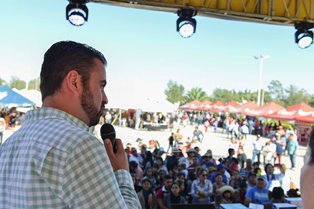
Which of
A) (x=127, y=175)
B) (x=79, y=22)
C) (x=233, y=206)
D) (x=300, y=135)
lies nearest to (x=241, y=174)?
(x=233, y=206)

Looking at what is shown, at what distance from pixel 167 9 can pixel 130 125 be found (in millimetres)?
23694

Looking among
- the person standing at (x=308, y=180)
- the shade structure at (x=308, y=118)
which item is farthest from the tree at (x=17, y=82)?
the person standing at (x=308, y=180)

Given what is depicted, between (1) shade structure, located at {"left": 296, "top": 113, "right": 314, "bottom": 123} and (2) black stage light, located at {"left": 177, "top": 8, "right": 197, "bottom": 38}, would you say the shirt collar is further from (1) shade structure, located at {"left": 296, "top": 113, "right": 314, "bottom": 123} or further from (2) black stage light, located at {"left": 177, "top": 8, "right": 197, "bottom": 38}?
(1) shade structure, located at {"left": 296, "top": 113, "right": 314, "bottom": 123}

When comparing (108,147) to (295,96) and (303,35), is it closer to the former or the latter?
(303,35)

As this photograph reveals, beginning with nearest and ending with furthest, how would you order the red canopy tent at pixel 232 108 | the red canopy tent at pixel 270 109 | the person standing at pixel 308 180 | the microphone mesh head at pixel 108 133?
the person standing at pixel 308 180 → the microphone mesh head at pixel 108 133 → the red canopy tent at pixel 270 109 → the red canopy tent at pixel 232 108

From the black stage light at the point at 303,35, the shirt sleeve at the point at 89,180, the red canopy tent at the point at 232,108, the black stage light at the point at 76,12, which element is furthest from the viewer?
the red canopy tent at the point at 232,108

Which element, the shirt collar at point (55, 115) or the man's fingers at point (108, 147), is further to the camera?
the man's fingers at point (108, 147)

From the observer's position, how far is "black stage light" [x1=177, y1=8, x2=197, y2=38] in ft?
18.2

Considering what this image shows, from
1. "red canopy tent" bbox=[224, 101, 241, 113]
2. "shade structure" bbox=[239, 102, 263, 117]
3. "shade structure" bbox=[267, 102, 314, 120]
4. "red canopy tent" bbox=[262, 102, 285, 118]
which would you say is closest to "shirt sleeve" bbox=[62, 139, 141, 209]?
"shade structure" bbox=[267, 102, 314, 120]

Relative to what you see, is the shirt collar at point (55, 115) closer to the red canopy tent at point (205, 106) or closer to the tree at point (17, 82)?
the red canopy tent at point (205, 106)

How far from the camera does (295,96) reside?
8475 cm

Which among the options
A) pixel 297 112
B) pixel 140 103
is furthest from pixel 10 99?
pixel 297 112

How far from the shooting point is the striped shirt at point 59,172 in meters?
0.89

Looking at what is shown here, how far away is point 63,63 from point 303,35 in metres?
A: 5.67
